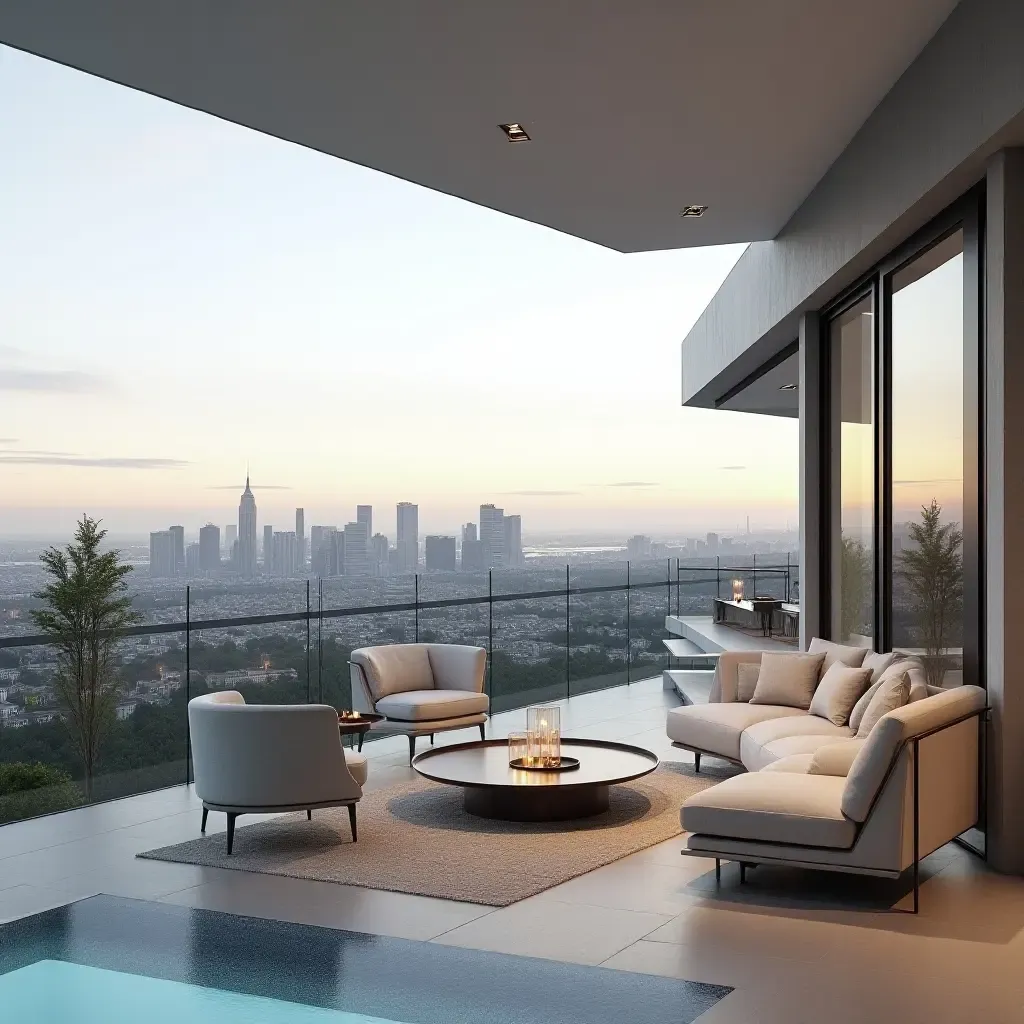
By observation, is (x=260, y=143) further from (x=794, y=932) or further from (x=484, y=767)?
(x=794, y=932)

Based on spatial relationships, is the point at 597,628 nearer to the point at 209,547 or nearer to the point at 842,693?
the point at 209,547

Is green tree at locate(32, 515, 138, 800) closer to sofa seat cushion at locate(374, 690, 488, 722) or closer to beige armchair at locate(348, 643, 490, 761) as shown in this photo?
beige armchair at locate(348, 643, 490, 761)

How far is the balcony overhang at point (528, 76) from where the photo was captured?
4.71 meters

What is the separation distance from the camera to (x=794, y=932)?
4.15 m

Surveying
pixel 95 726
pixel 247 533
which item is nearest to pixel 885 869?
pixel 95 726

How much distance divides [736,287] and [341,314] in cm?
540

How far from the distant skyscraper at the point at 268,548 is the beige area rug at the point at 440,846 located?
583 cm

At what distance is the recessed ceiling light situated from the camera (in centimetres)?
605

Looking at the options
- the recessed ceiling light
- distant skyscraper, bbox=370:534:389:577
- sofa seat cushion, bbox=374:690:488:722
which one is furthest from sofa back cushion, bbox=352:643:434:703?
distant skyscraper, bbox=370:534:389:577

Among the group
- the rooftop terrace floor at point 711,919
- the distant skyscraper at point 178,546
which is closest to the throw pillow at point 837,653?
the rooftop terrace floor at point 711,919

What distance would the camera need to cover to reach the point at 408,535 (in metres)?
14.1

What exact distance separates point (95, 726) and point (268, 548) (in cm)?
527

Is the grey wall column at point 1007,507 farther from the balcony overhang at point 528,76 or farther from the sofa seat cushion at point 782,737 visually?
the sofa seat cushion at point 782,737

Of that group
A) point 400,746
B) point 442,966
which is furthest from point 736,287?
point 442,966
